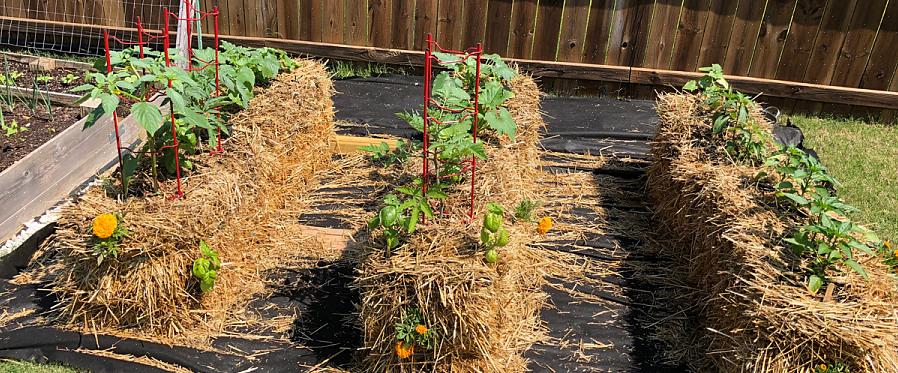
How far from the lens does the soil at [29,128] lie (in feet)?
13.7

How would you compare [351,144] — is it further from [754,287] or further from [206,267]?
[754,287]

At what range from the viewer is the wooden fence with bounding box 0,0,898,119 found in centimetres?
589

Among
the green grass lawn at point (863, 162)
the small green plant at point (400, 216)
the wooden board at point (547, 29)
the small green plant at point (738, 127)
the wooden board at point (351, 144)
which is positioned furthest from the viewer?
the wooden board at point (547, 29)

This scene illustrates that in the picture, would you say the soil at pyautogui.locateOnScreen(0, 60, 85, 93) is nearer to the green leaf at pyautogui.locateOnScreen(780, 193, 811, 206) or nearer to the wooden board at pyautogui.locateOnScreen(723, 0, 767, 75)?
the green leaf at pyautogui.locateOnScreen(780, 193, 811, 206)

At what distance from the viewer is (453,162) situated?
332 cm

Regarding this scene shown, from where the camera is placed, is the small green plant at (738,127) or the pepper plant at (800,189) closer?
the pepper plant at (800,189)

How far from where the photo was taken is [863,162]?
518 cm

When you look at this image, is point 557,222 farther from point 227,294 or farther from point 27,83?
point 27,83

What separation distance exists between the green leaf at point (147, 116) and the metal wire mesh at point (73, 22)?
3815mm

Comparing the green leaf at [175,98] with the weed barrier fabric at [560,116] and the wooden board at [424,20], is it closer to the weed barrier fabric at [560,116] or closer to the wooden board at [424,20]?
the weed barrier fabric at [560,116]

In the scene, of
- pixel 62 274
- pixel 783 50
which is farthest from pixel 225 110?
pixel 783 50

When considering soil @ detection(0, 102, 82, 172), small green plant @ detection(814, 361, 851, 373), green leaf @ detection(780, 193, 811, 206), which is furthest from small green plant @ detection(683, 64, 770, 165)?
soil @ detection(0, 102, 82, 172)

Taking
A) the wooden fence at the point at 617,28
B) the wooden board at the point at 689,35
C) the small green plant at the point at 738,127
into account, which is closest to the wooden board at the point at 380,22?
the wooden fence at the point at 617,28

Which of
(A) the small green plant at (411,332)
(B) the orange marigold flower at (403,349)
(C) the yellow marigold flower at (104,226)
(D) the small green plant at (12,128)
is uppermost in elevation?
(C) the yellow marigold flower at (104,226)
